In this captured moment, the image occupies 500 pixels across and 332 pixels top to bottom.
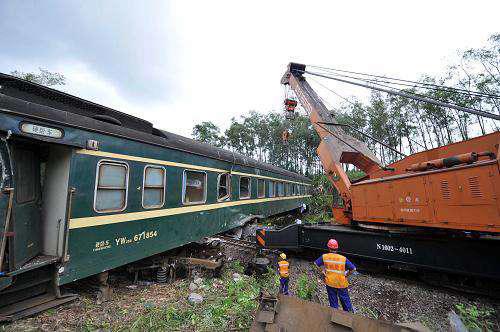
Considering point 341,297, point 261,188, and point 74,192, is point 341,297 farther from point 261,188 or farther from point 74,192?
point 261,188

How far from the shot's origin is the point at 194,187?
6.29 metres

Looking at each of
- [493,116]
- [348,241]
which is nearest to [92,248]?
[348,241]

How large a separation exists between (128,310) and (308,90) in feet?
29.2

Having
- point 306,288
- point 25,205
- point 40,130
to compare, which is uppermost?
point 40,130

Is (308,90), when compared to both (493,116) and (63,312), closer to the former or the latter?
(493,116)

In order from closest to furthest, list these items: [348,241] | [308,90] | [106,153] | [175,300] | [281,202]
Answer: [106,153], [175,300], [348,241], [308,90], [281,202]

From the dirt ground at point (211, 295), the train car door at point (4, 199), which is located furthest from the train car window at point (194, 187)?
the train car door at point (4, 199)

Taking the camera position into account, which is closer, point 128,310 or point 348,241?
point 128,310

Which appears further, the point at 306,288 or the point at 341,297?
the point at 306,288

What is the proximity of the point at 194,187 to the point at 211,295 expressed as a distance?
264cm

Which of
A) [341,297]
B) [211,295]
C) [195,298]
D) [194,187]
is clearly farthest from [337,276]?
[194,187]

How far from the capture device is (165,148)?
212 inches

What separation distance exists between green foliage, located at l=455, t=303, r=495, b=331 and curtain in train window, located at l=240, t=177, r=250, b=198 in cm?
637

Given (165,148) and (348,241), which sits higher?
(165,148)
